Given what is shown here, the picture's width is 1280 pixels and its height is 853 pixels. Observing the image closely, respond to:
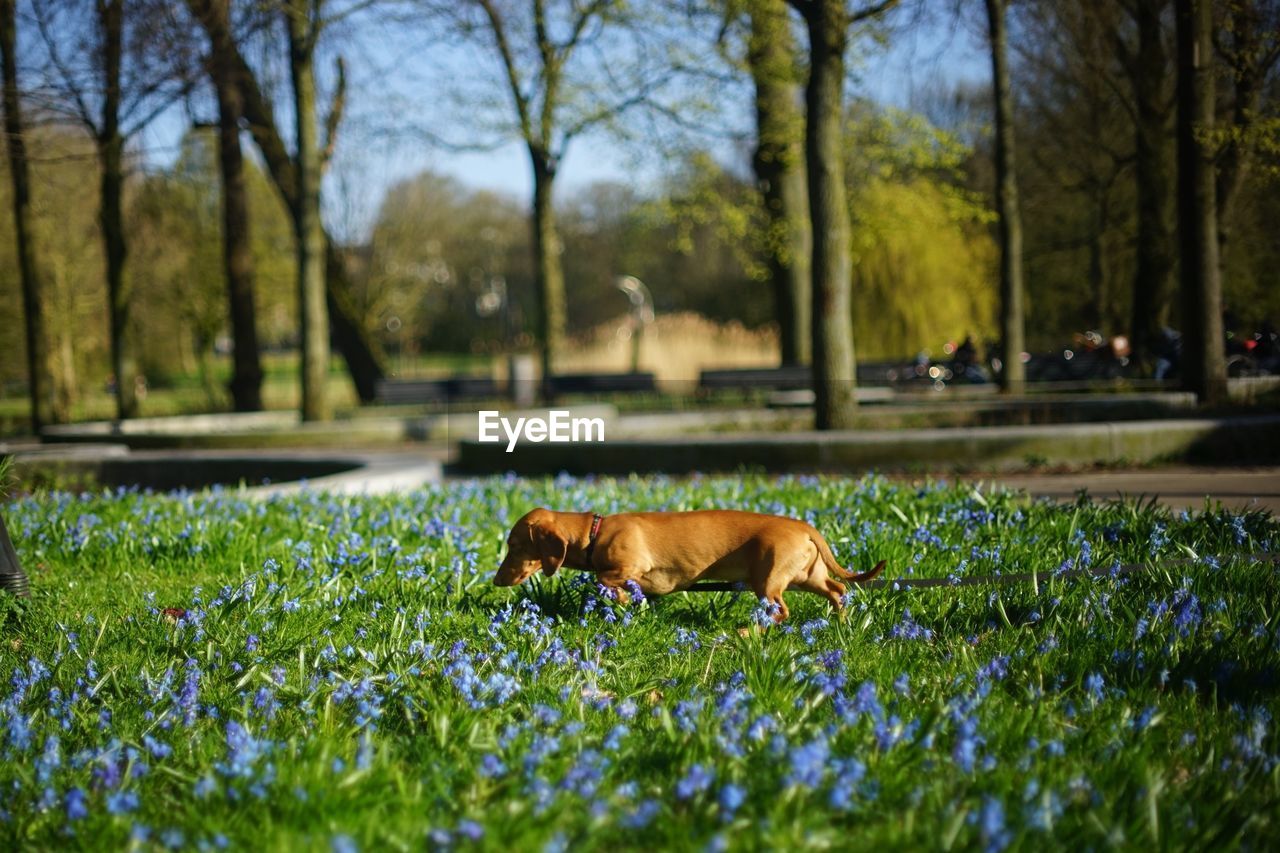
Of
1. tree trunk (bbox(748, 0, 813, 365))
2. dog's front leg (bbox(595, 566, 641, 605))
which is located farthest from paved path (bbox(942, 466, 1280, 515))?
tree trunk (bbox(748, 0, 813, 365))

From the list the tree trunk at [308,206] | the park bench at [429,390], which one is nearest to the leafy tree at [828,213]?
the tree trunk at [308,206]

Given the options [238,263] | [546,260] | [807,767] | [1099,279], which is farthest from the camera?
[1099,279]

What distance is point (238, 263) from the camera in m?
19.9

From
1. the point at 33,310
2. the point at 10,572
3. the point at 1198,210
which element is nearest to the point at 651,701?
the point at 10,572

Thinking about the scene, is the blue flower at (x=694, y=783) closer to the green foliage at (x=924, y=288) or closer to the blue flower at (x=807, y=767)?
the blue flower at (x=807, y=767)

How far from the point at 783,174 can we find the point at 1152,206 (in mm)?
6495

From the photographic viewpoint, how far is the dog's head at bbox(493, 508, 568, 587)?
466 centimetres

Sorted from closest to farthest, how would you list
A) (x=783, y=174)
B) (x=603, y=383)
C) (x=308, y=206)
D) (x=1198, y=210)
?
(x=1198, y=210), (x=308, y=206), (x=783, y=174), (x=603, y=383)

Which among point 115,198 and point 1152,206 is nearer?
point 115,198

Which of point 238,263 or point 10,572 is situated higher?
point 238,263

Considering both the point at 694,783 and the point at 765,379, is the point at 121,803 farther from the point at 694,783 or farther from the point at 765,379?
the point at 765,379

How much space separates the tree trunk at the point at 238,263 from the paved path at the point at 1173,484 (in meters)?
13.2

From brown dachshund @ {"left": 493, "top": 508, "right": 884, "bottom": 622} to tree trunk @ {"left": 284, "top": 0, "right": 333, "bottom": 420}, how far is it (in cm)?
1263

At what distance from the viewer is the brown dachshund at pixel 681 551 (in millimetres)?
4500
